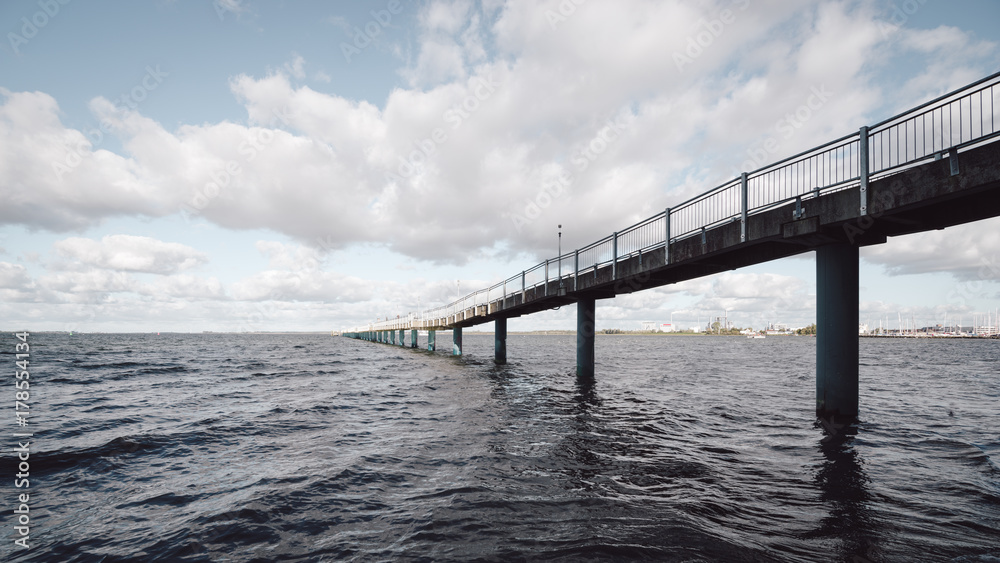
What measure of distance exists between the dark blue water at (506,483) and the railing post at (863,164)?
5.44 m

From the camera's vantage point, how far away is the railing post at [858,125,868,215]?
10562 millimetres

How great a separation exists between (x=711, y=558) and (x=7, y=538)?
8.66 m

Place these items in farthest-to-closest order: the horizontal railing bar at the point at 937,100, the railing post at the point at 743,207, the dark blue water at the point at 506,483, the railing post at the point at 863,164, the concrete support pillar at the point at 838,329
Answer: the railing post at the point at 743,207 → the concrete support pillar at the point at 838,329 → the railing post at the point at 863,164 → the horizontal railing bar at the point at 937,100 → the dark blue water at the point at 506,483

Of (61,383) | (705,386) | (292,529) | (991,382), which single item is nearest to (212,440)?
(292,529)

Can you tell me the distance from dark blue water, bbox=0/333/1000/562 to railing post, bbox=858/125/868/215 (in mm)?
5438

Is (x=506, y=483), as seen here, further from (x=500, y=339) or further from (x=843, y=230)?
(x=500, y=339)

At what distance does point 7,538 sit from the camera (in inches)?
236

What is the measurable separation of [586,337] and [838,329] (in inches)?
590

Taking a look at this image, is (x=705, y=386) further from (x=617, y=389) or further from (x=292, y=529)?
(x=292, y=529)

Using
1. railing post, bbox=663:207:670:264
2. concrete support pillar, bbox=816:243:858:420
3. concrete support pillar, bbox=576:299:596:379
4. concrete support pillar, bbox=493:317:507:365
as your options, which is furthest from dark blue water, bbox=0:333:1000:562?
concrete support pillar, bbox=493:317:507:365

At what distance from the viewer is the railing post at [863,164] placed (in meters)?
10.6

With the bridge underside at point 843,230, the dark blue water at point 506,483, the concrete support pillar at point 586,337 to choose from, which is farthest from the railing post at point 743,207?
the concrete support pillar at point 586,337

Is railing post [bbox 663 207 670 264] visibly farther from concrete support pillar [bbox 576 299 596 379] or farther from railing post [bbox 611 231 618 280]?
concrete support pillar [bbox 576 299 596 379]

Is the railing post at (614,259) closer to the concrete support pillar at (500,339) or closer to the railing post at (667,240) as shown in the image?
the railing post at (667,240)
